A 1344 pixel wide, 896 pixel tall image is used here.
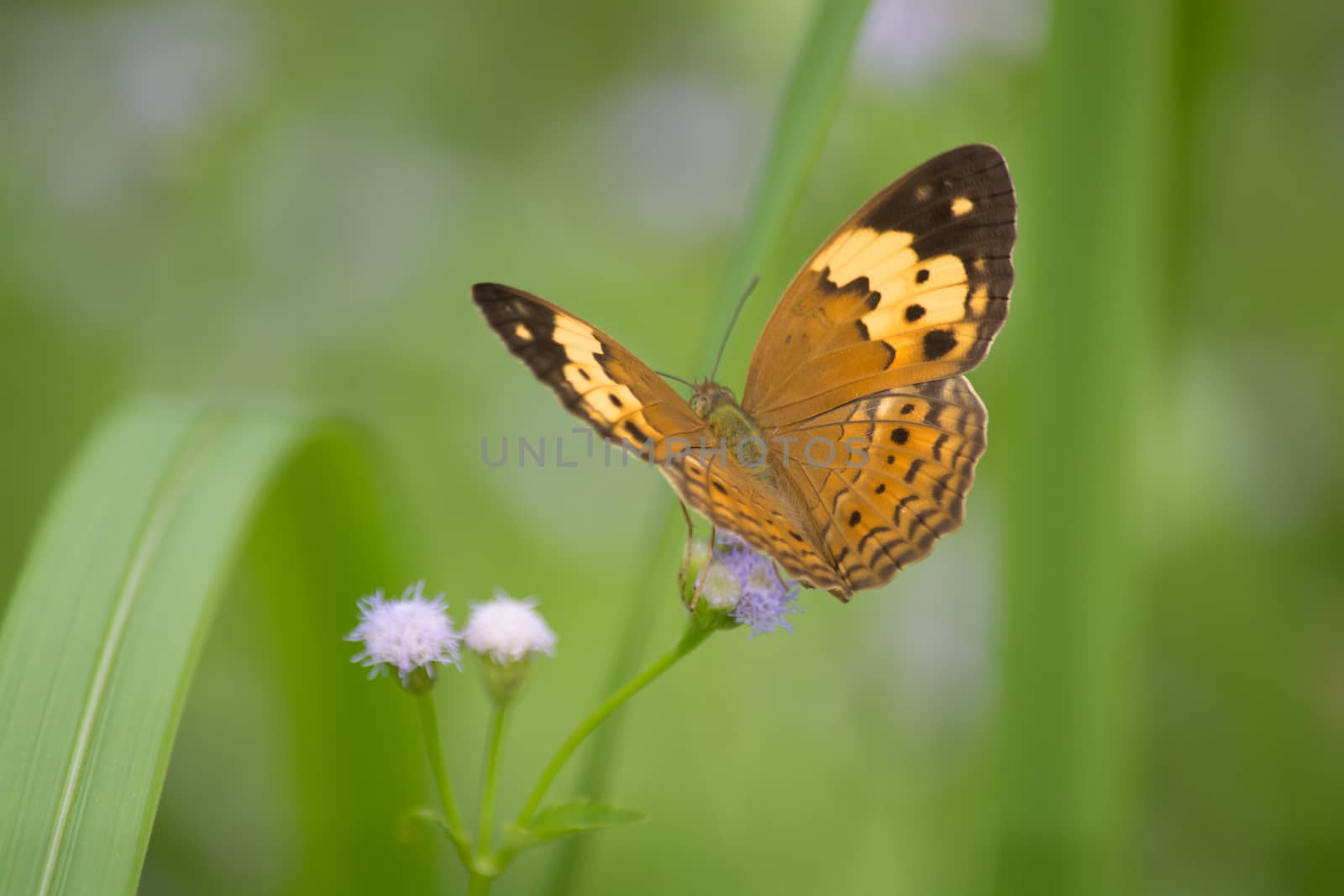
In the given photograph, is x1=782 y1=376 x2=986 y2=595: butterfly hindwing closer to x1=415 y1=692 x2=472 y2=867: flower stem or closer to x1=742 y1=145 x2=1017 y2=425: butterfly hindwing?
x1=742 y1=145 x2=1017 y2=425: butterfly hindwing

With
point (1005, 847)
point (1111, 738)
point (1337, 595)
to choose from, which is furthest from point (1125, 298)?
point (1337, 595)

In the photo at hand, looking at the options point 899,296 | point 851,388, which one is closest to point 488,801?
point 851,388

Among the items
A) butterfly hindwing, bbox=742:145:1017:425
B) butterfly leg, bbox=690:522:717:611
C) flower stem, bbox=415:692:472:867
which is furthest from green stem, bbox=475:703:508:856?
butterfly hindwing, bbox=742:145:1017:425

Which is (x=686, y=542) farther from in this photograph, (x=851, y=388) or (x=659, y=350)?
(x=659, y=350)

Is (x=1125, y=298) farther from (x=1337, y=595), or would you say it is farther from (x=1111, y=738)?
(x=1337, y=595)

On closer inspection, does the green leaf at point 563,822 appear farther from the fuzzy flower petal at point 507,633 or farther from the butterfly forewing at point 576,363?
the butterfly forewing at point 576,363

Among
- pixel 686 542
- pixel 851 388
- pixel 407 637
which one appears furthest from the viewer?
pixel 851 388
